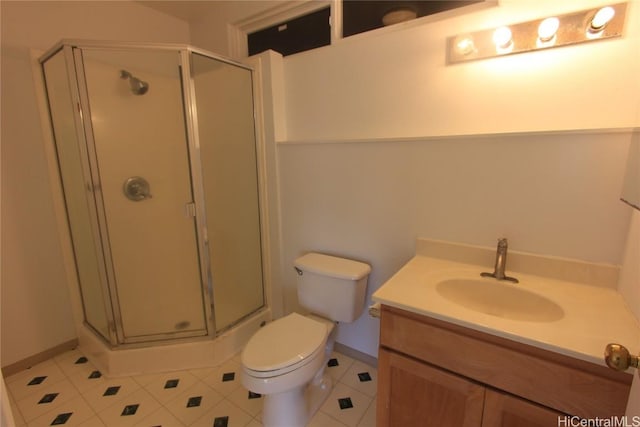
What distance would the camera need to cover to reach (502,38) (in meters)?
1.25

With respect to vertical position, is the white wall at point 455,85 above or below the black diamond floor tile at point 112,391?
above

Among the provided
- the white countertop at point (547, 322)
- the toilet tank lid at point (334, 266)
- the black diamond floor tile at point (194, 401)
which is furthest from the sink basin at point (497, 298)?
the black diamond floor tile at point (194, 401)

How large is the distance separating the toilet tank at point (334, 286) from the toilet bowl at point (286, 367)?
0.14 m

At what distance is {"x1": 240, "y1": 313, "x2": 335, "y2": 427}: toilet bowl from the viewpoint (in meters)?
1.28

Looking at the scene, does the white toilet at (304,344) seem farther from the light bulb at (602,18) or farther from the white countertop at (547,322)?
the light bulb at (602,18)

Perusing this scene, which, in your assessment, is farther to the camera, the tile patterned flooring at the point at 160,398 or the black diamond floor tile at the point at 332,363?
the black diamond floor tile at the point at 332,363

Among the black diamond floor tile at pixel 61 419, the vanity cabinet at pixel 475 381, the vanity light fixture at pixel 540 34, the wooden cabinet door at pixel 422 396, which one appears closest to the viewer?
the vanity cabinet at pixel 475 381

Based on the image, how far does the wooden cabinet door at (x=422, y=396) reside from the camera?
983 millimetres

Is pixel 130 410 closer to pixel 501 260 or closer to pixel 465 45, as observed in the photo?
pixel 501 260

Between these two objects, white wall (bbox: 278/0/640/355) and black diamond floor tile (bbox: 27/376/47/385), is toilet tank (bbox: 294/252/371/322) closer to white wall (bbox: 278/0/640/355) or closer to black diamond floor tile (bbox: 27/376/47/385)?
white wall (bbox: 278/0/640/355)

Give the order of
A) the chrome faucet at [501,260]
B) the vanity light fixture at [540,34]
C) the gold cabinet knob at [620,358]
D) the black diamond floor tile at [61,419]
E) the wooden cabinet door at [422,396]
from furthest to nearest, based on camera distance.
A: the black diamond floor tile at [61,419]
the chrome faucet at [501,260]
the vanity light fixture at [540,34]
the wooden cabinet door at [422,396]
the gold cabinet knob at [620,358]

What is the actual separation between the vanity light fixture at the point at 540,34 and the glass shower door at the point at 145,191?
1488mm

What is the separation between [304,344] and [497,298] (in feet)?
2.81

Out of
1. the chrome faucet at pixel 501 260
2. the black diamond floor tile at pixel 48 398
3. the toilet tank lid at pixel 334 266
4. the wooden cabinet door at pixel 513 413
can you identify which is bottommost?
the black diamond floor tile at pixel 48 398
